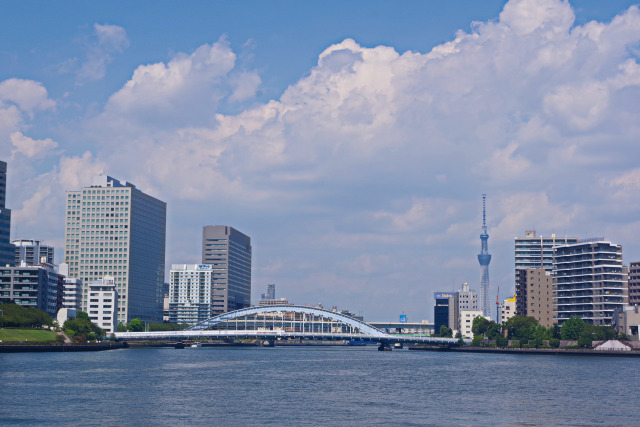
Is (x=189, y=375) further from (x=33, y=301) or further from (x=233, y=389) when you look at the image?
(x=33, y=301)

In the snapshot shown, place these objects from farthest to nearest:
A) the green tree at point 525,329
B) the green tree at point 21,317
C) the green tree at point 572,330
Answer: the green tree at point 525,329 → the green tree at point 572,330 → the green tree at point 21,317

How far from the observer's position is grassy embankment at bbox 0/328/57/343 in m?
156

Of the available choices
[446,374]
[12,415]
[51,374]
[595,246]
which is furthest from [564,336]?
[12,415]

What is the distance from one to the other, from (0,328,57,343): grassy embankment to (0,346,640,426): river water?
4208 centimetres

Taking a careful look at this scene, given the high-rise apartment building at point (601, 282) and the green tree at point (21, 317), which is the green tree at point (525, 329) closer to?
the high-rise apartment building at point (601, 282)

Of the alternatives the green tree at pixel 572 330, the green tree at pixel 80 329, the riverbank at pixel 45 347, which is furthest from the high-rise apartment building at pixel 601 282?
the green tree at pixel 80 329

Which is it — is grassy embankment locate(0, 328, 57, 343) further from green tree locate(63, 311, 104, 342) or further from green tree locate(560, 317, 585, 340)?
green tree locate(560, 317, 585, 340)

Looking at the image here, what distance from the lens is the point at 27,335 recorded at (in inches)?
6422

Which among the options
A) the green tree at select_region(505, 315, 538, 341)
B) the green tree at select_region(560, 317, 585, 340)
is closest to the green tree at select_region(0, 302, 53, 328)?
the green tree at select_region(505, 315, 538, 341)

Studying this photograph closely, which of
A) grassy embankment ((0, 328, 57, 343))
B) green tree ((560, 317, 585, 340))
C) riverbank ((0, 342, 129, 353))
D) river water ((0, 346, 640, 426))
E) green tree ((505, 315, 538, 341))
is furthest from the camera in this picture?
green tree ((505, 315, 538, 341))

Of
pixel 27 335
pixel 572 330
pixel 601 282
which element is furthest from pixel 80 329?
pixel 601 282

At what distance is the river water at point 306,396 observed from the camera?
198ft

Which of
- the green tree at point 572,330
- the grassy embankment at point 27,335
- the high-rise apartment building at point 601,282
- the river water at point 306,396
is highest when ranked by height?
the high-rise apartment building at point 601,282

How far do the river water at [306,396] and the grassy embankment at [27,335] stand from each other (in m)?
42.1
